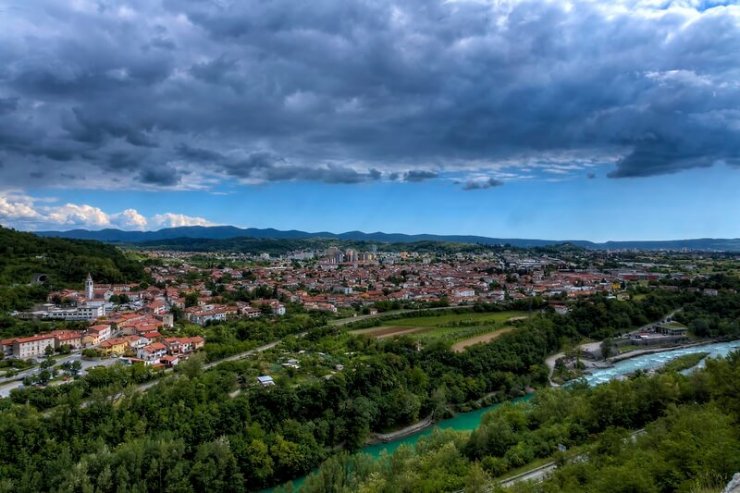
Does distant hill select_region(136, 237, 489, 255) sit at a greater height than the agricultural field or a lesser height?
greater

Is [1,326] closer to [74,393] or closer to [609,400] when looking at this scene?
[74,393]

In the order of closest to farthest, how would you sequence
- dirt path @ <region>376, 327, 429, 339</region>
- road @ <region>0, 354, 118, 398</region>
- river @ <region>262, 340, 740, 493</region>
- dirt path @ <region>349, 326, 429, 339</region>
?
1. road @ <region>0, 354, 118, 398</region>
2. river @ <region>262, 340, 740, 493</region>
3. dirt path @ <region>376, 327, 429, 339</region>
4. dirt path @ <region>349, 326, 429, 339</region>

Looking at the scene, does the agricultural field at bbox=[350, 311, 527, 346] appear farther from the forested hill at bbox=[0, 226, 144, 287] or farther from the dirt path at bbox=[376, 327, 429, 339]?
the forested hill at bbox=[0, 226, 144, 287]

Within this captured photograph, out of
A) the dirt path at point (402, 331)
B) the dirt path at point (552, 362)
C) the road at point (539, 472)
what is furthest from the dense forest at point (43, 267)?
the dirt path at point (552, 362)

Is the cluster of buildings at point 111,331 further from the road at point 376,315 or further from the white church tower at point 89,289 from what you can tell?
the road at point 376,315

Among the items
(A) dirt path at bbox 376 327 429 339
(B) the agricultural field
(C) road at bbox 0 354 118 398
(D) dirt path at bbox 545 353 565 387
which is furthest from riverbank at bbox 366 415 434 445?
(C) road at bbox 0 354 118 398

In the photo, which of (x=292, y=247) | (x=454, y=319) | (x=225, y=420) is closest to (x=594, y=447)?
(x=225, y=420)

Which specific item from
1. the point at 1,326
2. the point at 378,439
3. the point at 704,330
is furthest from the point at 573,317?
the point at 1,326

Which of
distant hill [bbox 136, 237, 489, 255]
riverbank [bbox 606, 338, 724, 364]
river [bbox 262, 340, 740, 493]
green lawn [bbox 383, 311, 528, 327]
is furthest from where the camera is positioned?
distant hill [bbox 136, 237, 489, 255]
